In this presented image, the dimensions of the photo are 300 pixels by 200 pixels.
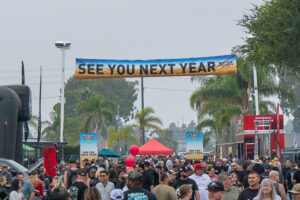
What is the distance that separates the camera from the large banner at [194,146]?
30125 mm

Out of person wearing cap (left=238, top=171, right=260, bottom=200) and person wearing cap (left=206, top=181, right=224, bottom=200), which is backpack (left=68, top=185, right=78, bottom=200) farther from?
person wearing cap (left=206, top=181, right=224, bottom=200)

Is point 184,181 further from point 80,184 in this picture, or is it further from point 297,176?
point 297,176

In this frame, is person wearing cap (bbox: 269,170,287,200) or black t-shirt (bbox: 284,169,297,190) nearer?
person wearing cap (bbox: 269,170,287,200)

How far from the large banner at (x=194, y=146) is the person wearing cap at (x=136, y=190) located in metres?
22.3

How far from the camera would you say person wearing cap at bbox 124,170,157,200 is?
7.83m

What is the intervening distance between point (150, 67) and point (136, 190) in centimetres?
2758

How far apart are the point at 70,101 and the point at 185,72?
254 ft

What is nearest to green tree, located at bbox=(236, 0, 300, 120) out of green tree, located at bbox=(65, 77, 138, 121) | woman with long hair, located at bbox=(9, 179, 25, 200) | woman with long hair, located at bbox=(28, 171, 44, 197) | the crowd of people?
the crowd of people

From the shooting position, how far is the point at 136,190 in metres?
7.90

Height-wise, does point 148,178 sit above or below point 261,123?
below

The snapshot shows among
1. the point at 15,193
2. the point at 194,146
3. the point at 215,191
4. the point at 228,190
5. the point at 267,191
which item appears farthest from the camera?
the point at 194,146

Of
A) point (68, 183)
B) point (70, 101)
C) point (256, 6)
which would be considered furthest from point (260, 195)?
point (70, 101)

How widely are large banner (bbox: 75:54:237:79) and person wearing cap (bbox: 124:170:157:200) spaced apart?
27.1 m

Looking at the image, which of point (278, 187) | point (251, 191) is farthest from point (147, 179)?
point (251, 191)
